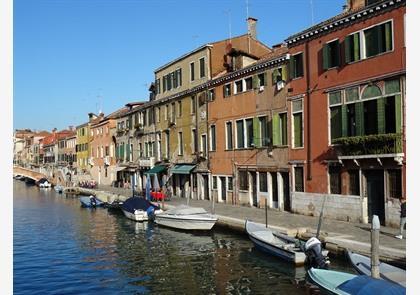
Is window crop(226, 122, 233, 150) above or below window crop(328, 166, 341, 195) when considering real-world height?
above

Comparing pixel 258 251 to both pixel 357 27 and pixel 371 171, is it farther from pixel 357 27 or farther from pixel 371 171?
pixel 357 27

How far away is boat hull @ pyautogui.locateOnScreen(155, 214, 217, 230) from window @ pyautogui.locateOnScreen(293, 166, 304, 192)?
4.24 meters

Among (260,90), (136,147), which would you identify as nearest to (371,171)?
(260,90)

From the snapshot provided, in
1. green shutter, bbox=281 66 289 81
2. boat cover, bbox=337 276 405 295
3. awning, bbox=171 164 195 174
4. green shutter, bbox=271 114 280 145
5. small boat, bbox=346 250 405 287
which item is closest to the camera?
boat cover, bbox=337 276 405 295

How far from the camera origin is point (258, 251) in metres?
15.9

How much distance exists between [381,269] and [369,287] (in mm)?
2002

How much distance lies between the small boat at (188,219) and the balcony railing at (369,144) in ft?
21.9

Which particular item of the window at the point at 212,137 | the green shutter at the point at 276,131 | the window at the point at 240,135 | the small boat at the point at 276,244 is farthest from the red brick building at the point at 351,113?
the window at the point at 212,137

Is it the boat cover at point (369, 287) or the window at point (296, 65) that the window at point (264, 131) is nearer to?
the window at point (296, 65)

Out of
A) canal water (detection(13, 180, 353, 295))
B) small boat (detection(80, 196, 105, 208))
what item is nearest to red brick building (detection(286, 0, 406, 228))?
canal water (detection(13, 180, 353, 295))

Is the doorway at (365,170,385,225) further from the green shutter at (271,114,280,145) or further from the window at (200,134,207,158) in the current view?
the window at (200,134,207,158)

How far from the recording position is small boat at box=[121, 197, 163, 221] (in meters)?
25.5

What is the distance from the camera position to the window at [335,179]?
18.2 m

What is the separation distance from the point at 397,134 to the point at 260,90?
944 cm
